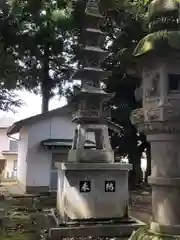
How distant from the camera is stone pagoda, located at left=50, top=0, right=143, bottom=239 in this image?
28.3ft

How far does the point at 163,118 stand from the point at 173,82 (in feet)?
2.63

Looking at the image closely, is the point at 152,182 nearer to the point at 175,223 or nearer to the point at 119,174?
the point at 175,223

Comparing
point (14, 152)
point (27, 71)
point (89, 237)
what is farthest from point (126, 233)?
point (14, 152)

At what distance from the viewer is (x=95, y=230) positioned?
840cm

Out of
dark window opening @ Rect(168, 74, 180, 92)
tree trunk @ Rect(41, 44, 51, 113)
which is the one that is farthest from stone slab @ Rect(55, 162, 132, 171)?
tree trunk @ Rect(41, 44, 51, 113)

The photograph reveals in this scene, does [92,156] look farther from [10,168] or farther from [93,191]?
[10,168]

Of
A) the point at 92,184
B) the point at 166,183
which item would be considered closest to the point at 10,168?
the point at 92,184

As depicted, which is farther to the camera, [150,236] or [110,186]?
[110,186]

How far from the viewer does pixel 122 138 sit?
21.0 metres

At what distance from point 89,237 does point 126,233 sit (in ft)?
3.49

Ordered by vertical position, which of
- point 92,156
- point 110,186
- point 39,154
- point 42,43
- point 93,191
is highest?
point 42,43

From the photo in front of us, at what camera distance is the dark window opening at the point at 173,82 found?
184 inches

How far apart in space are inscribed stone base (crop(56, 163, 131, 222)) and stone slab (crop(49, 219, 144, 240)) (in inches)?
22.9

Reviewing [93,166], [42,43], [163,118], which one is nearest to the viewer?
[163,118]
